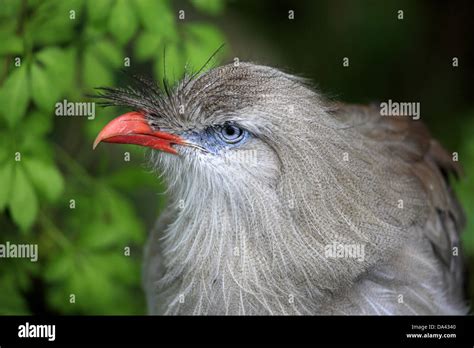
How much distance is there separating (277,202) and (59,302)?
1.43m

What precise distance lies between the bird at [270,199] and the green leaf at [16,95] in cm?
32

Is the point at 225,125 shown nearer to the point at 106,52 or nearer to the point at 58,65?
the point at 58,65

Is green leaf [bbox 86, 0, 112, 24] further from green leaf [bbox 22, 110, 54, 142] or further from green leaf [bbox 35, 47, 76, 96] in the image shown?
green leaf [bbox 22, 110, 54, 142]

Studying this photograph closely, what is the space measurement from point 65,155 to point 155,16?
100 centimetres

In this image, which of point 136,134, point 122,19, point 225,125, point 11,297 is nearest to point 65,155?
point 11,297

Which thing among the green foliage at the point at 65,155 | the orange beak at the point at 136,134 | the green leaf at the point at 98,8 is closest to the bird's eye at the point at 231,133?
the orange beak at the point at 136,134

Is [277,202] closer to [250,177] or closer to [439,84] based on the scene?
[250,177]

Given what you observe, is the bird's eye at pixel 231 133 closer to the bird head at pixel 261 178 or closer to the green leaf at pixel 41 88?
the bird head at pixel 261 178

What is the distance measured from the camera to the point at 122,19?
2.69 meters

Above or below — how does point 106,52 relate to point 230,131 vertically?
above

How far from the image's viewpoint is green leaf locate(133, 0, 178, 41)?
8.98 feet
